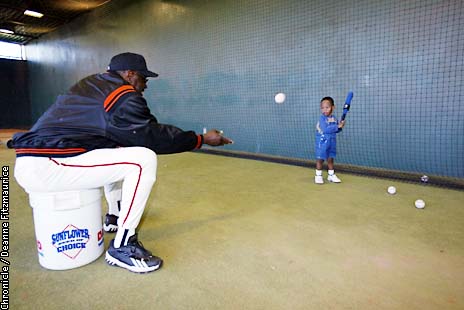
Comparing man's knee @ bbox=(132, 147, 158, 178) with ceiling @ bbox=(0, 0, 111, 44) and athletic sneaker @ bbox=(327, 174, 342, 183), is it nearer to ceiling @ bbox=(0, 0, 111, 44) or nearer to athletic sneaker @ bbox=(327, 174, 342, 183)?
athletic sneaker @ bbox=(327, 174, 342, 183)

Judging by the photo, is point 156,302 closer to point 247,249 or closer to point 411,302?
point 247,249

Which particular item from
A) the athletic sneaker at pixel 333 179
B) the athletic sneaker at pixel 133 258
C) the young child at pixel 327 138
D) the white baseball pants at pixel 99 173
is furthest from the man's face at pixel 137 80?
the athletic sneaker at pixel 333 179

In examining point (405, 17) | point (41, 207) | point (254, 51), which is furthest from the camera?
point (254, 51)

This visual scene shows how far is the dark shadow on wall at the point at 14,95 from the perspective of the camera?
12.7 m

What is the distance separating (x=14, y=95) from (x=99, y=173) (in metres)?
14.4

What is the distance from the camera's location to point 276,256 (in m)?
1.76

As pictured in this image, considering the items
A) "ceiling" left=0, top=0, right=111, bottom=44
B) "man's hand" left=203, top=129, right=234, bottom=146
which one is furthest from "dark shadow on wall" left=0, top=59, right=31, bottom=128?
"man's hand" left=203, top=129, right=234, bottom=146

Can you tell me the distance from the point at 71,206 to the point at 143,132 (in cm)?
52

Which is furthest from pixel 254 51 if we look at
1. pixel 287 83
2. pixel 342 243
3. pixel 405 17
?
pixel 342 243

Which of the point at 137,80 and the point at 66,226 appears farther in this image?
the point at 137,80

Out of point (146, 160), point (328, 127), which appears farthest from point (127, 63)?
point (328, 127)

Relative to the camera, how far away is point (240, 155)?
17.9 feet

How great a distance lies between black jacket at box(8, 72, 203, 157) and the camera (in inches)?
59.3

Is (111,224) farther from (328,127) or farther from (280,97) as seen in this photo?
(280,97)
